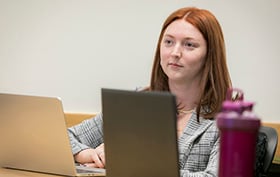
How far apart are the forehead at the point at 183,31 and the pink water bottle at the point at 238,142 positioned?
92 cm

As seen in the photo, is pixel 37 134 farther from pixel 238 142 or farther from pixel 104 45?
pixel 104 45

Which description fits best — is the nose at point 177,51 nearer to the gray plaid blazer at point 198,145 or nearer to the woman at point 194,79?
the woman at point 194,79

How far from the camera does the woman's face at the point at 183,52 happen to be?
1866 mm

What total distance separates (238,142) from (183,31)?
3.20 feet

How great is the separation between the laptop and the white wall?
123 centimetres

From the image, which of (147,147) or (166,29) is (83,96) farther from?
(147,147)

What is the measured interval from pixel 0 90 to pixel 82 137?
1106 millimetres

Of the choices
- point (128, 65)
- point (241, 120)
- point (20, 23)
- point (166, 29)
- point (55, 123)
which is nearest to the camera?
point (241, 120)

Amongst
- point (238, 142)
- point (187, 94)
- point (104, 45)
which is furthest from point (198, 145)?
point (104, 45)

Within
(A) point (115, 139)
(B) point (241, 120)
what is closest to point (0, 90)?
(A) point (115, 139)

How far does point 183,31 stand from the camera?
188 cm

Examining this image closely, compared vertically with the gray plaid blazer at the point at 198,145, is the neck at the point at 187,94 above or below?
above

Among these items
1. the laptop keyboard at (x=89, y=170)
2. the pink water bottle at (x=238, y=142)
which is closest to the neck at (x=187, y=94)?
the laptop keyboard at (x=89, y=170)

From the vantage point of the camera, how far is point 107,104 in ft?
4.38
